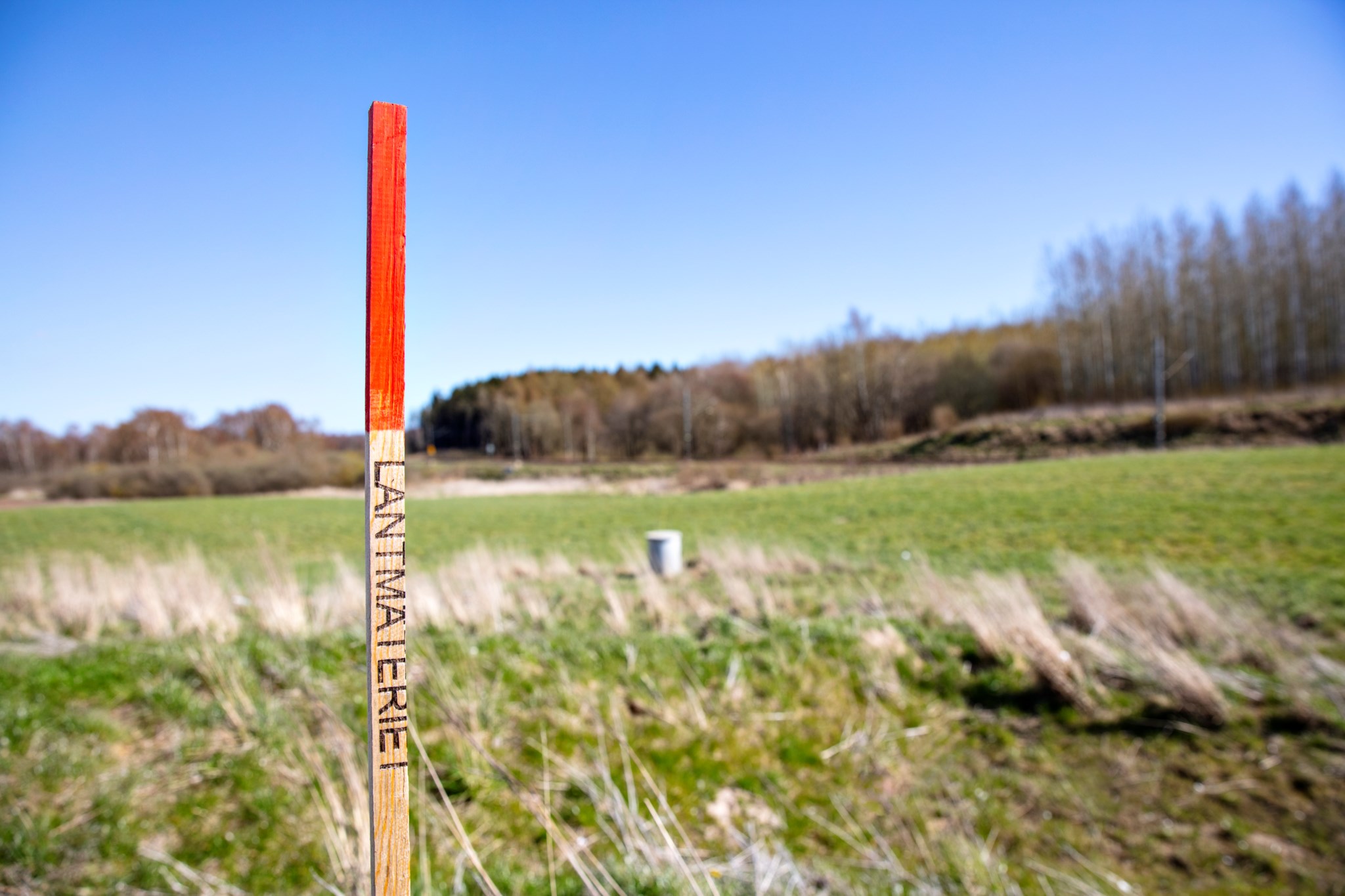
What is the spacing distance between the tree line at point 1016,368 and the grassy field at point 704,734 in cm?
3899

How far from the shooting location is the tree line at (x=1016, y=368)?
4975 cm

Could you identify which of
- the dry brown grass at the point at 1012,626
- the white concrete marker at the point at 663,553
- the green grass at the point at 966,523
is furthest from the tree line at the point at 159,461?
the dry brown grass at the point at 1012,626

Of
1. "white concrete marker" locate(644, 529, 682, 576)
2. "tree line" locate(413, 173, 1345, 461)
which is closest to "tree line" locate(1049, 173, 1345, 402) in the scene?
"tree line" locate(413, 173, 1345, 461)

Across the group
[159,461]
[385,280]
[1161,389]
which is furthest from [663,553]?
[159,461]

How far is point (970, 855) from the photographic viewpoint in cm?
417

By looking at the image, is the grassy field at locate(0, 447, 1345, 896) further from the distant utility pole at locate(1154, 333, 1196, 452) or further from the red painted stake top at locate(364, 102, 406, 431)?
the distant utility pole at locate(1154, 333, 1196, 452)

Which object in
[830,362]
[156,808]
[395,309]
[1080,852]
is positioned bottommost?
[1080,852]

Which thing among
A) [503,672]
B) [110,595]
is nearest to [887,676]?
[503,672]

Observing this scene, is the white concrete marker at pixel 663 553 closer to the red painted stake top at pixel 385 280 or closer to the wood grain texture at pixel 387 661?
the wood grain texture at pixel 387 661

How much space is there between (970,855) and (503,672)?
12.9ft

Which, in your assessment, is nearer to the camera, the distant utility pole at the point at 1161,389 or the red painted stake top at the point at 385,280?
the red painted stake top at the point at 385,280

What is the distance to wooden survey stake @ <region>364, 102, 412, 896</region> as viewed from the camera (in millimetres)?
1171

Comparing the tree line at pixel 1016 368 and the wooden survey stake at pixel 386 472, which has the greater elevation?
the tree line at pixel 1016 368

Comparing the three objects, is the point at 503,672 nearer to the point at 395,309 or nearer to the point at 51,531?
the point at 395,309
